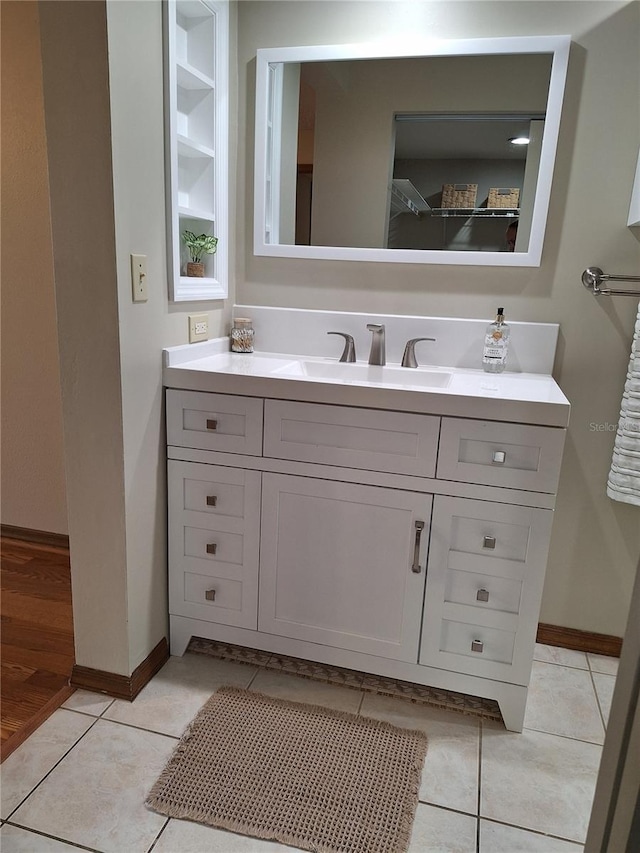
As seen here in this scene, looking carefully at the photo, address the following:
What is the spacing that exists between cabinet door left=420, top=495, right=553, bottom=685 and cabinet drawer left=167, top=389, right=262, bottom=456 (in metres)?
0.54

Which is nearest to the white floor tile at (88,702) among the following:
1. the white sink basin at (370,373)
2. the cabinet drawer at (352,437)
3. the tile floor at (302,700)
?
the tile floor at (302,700)

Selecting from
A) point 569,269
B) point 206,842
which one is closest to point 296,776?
point 206,842

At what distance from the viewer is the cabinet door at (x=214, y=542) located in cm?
171

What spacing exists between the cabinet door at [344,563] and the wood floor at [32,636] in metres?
0.65

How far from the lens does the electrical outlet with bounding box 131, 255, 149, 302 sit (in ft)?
4.84

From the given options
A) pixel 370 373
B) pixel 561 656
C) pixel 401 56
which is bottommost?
pixel 561 656

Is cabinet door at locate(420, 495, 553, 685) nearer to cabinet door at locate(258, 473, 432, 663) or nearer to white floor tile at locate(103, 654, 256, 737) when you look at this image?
cabinet door at locate(258, 473, 432, 663)

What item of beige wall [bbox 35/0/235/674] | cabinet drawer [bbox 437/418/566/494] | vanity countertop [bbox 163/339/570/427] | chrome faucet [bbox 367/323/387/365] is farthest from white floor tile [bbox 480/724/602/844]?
chrome faucet [bbox 367/323/387/365]

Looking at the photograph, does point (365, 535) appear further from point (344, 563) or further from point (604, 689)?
point (604, 689)

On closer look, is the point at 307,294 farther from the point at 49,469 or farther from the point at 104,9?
the point at 49,469

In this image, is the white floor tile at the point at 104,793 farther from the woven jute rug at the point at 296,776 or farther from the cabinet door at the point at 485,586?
the cabinet door at the point at 485,586

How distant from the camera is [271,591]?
1.74 m

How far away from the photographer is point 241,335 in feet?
6.69

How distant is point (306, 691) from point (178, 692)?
0.37m
